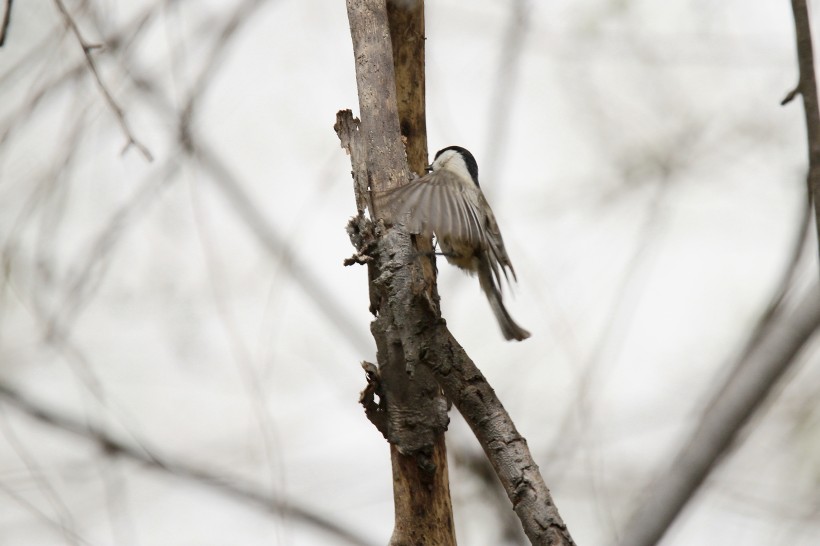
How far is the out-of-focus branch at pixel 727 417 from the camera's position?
696 millimetres

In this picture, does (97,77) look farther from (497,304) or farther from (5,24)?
(497,304)

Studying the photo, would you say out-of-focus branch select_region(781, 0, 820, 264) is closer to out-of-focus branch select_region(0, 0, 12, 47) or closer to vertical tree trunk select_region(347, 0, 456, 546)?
vertical tree trunk select_region(347, 0, 456, 546)

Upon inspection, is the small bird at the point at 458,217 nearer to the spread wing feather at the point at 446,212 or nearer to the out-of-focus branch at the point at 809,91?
the spread wing feather at the point at 446,212

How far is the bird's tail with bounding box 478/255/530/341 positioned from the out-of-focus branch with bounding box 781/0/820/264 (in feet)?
4.28

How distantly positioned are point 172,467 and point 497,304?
3.99ft

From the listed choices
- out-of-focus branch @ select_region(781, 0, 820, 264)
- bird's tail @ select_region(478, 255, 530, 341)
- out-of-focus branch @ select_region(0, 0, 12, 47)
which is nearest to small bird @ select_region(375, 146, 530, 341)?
bird's tail @ select_region(478, 255, 530, 341)

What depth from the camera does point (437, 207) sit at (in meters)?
1.86

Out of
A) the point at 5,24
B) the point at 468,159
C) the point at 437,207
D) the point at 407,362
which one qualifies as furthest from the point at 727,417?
the point at 468,159

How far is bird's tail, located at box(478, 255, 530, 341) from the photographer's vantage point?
2.13 m

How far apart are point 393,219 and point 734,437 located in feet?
3.40

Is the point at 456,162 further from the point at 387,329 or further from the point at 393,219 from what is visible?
the point at 387,329

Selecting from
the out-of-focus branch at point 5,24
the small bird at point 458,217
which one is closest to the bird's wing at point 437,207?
the small bird at point 458,217

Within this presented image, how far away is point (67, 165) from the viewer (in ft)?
7.36

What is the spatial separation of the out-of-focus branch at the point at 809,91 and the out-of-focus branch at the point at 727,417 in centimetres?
9
